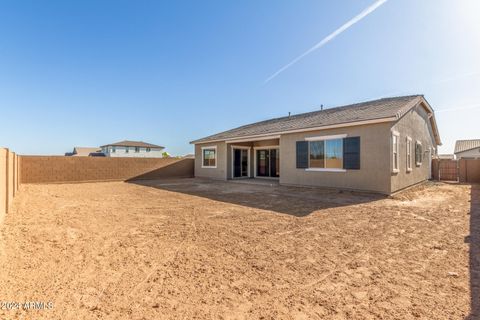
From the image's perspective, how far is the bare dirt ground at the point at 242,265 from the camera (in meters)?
2.20

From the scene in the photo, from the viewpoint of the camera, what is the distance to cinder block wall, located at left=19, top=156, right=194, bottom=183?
13.8m

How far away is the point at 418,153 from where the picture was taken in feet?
40.9

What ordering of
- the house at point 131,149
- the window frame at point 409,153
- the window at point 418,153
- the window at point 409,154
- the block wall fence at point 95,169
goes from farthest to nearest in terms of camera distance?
1. the house at point 131,149
2. the block wall fence at point 95,169
3. the window at point 418,153
4. the window at point 409,154
5. the window frame at point 409,153

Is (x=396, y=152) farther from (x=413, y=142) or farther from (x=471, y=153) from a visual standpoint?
(x=471, y=153)

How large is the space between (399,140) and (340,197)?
392 centimetres

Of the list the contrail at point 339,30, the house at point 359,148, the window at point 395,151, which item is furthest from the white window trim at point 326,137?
the contrail at point 339,30

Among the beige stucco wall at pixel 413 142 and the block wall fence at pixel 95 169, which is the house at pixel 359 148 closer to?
the beige stucco wall at pixel 413 142

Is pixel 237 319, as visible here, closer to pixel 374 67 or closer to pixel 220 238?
pixel 220 238

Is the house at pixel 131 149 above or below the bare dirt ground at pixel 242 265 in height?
above

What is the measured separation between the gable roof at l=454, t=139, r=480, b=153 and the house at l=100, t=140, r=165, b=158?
5019 cm

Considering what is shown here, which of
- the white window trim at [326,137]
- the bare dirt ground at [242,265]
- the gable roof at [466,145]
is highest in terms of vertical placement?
the gable roof at [466,145]

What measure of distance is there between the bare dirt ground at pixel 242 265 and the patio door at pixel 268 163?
30.6 ft

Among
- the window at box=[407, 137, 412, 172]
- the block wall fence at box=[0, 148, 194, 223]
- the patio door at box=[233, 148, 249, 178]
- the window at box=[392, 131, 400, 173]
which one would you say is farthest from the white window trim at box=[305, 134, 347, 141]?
the block wall fence at box=[0, 148, 194, 223]

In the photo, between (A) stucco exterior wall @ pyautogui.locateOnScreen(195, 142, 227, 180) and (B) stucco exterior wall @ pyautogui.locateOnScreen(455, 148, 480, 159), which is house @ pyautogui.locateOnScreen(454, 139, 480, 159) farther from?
(A) stucco exterior wall @ pyautogui.locateOnScreen(195, 142, 227, 180)
